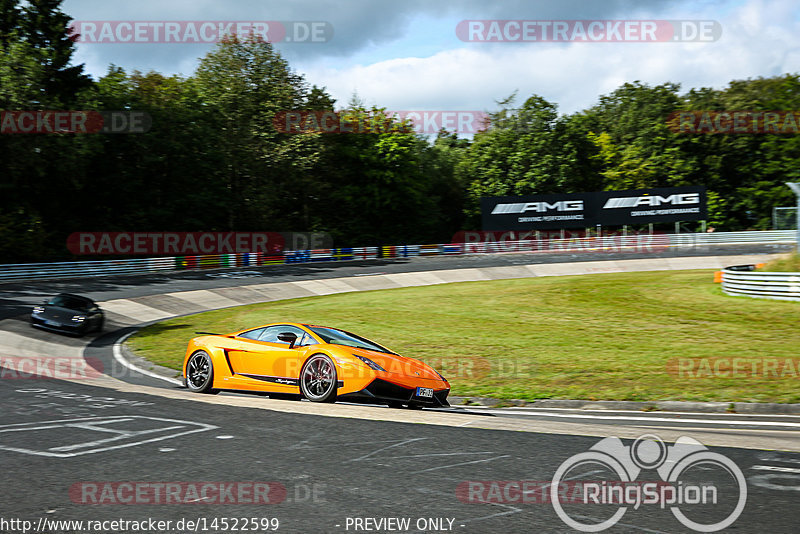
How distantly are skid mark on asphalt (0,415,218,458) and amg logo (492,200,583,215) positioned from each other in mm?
50297

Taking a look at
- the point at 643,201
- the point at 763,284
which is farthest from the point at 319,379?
the point at 643,201

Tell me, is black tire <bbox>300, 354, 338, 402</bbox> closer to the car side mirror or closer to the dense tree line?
the car side mirror

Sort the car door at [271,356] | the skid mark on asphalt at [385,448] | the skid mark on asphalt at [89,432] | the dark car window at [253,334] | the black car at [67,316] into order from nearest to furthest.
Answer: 1. the skid mark on asphalt at [385,448]
2. the skid mark on asphalt at [89,432]
3. the car door at [271,356]
4. the dark car window at [253,334]
5. the black car at [67,316]

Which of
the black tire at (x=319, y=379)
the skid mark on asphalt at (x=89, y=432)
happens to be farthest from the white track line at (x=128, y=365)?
the skid mark on asphalt at (x=89, y=432)

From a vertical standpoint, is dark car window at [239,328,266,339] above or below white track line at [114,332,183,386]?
above

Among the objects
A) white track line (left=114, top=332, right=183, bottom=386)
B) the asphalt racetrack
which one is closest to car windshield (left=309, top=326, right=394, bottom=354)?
the asphalt racetrack

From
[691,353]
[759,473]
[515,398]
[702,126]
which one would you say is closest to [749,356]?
[691,353]

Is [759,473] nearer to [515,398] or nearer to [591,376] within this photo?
[515,398]

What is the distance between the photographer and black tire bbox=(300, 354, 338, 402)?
10.4 m

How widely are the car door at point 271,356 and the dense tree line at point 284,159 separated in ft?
120

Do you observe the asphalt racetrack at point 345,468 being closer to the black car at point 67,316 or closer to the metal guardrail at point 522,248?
the black car at point 67,316

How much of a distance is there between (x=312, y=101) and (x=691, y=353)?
5286 centimetres

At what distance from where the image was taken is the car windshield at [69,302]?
22453 millimetres

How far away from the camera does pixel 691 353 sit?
1573 cm
